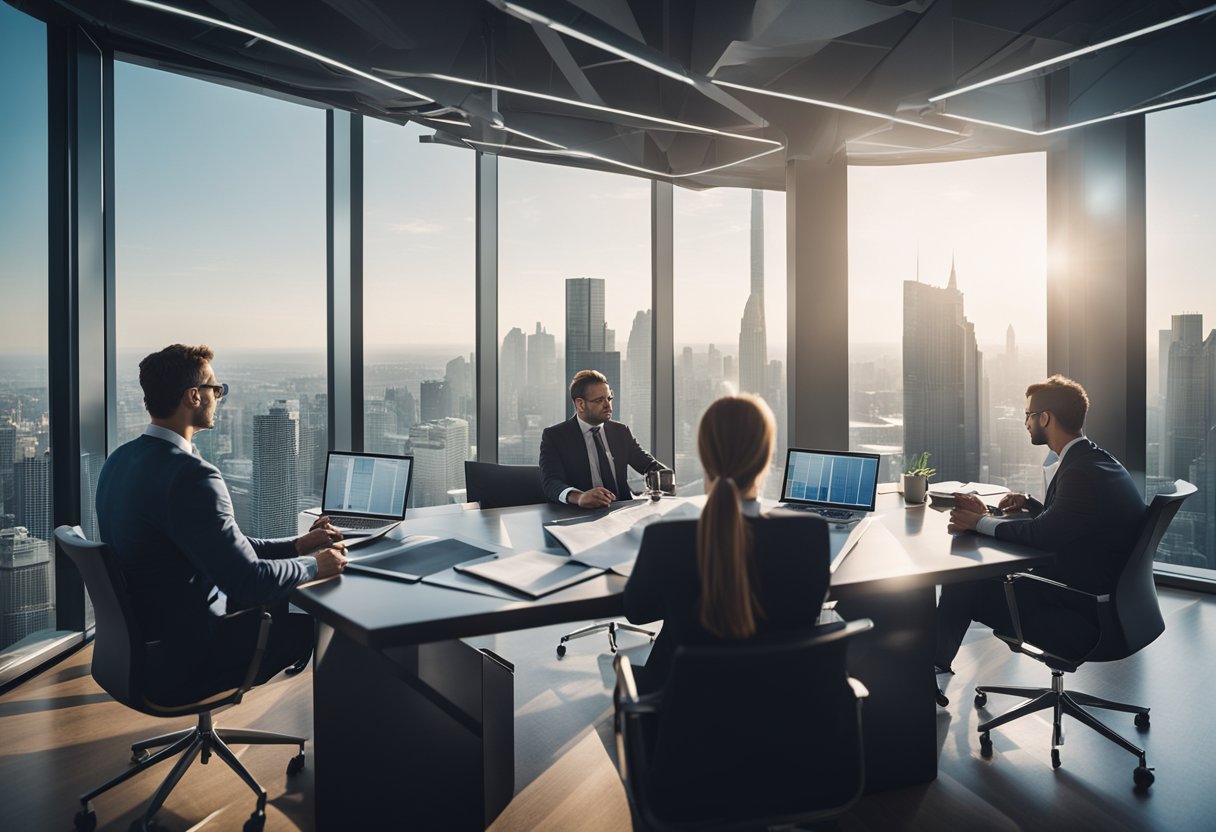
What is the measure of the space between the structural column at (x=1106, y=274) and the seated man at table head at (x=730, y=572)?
4585 mm

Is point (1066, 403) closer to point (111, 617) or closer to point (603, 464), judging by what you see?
point (603, 464)

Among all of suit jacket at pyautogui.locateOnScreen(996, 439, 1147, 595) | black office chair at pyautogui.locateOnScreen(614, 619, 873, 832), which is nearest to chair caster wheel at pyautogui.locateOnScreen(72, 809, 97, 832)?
black office chair at pyautogui.locateOnScreen(614, 619, 873, 832)

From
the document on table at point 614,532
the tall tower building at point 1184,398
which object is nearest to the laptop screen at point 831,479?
the document on table at point 614,532

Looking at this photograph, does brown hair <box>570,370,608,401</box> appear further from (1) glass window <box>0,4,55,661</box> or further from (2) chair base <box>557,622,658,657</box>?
(1) glass window <box>0,4,55,661</box>

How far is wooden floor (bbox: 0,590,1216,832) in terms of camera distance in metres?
2.38

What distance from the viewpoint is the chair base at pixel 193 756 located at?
2.32 meters

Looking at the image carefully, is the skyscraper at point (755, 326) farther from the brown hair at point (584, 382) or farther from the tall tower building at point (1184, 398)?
the tall tower building at point (1184, 398)

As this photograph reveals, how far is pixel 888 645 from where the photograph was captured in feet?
8.38

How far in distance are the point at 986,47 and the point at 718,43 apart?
1357 mm

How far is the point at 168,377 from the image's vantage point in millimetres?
2340

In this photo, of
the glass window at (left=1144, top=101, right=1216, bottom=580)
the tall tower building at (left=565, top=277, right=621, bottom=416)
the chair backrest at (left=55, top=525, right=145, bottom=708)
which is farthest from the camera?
the tall tower building at (left=565, top=277, right=621, bottom=416)

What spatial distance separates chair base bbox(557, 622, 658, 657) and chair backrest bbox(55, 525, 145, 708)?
2.09m

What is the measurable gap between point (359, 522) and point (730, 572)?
1838mm

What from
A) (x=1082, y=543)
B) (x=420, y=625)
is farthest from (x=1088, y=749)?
(x=420, y=625)
